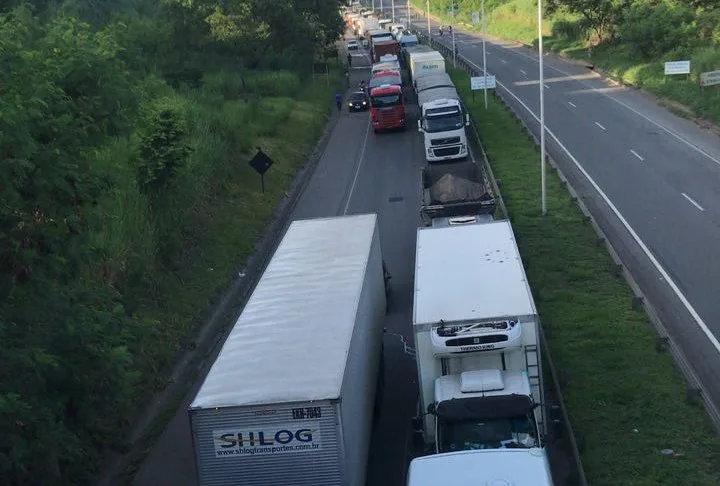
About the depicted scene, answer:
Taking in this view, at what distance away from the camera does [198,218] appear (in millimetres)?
28703

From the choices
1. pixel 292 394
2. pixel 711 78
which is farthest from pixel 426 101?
pixel 292 394

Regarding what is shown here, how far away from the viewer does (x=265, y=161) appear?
33.4m

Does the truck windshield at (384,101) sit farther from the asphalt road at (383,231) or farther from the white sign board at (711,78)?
the white sign board at (711,78)

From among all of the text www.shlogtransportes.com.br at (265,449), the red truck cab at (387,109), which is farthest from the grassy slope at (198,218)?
the red truck cab at (387,109)

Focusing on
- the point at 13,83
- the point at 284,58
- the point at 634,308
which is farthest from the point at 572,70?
the point at 13,83

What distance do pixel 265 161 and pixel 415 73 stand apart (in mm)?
26487

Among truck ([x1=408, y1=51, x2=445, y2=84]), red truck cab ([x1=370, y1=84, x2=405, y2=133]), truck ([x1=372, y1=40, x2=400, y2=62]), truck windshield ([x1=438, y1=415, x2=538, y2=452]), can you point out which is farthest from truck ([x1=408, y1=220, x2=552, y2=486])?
truck ([x1=372, y1=40, x2=400, y2=62])

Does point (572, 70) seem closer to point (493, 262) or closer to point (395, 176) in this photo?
point (395, 176)

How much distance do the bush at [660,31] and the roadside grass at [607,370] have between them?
3729 centimetres

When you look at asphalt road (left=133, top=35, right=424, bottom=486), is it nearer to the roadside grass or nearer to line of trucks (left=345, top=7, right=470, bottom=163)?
line of trucks (left=345, top=7, right=470, bottom=163)

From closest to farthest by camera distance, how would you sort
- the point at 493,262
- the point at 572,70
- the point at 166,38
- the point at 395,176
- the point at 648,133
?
1. the point at 493,262
2. the point at 395,176
3. the point at 648,133
4. the point at 166,38
5. the point at 572,70

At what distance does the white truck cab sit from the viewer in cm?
1042

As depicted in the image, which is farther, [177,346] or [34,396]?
[177,346]

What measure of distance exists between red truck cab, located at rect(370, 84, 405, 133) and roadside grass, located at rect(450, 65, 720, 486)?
778 inches
